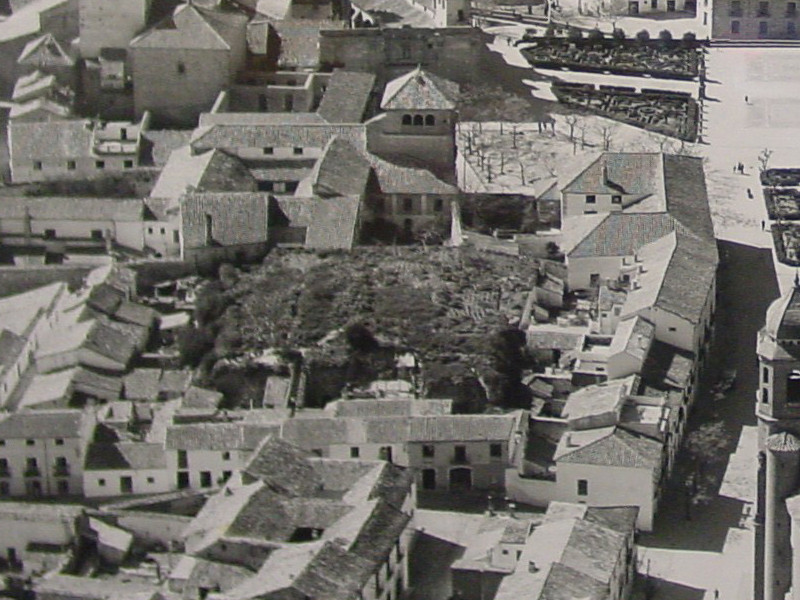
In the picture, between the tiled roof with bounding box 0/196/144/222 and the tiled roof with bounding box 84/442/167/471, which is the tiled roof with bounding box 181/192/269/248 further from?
the tiled roof with bounding box 84/442/167/471

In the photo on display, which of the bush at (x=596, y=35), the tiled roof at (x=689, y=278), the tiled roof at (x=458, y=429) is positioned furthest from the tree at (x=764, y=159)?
the tiled roof at (x=458, y=429)

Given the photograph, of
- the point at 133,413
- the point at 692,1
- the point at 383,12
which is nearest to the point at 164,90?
the point at 383,12

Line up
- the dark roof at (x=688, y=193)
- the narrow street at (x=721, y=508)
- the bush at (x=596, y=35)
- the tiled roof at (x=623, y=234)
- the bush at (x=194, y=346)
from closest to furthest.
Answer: the narrow street at (x=721, y=508) < the bush at (x=194, y=346) < the tiled roof at (x=623, y=234) < the dark roof at (x=688, y=193) < the bush at (x=596, y=35)

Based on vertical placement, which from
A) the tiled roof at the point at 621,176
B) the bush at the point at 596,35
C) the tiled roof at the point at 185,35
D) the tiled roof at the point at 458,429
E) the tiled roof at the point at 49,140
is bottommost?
the tiled roof at the point at 458,429

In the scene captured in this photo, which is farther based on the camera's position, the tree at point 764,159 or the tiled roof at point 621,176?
the tree at point 764,159

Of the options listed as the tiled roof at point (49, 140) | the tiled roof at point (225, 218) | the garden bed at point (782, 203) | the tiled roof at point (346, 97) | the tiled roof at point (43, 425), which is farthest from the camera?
the tiled roof at point (346, 97)

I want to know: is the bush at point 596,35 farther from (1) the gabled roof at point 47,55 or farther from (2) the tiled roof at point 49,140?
(2) the tiled roof at point 49,140
